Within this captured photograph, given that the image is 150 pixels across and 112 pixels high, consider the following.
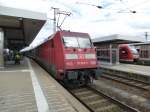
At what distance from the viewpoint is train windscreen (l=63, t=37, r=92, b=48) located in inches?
508

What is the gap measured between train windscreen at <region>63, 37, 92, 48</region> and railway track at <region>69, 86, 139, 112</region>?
2.24m

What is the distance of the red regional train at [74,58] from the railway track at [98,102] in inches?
31.6

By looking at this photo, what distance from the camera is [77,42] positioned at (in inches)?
523

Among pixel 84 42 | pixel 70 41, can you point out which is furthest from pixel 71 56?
pixel 84 42

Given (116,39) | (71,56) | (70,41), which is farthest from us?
(116,39)

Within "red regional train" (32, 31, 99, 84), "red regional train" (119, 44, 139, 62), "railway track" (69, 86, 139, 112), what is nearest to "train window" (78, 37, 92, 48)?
"red regional train" (32, 31, 99, 84)

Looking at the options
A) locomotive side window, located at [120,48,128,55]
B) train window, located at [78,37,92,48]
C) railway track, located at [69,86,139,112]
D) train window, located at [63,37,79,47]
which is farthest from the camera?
locomotive side window, located at [120,48,128,55]

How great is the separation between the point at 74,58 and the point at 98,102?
3.21 meters

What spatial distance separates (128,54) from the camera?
2906 centimetres

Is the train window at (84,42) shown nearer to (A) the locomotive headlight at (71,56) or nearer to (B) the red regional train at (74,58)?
(B) the red regional train at (74,58)

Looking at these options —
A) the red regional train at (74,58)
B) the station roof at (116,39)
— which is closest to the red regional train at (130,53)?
the station roof at (116,39)

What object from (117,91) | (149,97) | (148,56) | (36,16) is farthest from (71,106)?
(148,56)

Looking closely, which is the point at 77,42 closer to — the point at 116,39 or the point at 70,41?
the point at 70,41

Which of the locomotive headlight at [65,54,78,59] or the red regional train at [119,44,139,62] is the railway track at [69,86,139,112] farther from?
the red regional train at [119,44,139,62]
